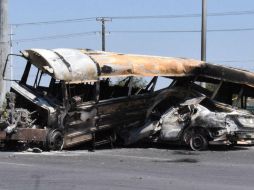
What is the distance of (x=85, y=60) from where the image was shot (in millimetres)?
17266

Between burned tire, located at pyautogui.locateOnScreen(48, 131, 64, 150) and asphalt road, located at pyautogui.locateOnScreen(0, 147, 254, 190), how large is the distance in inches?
9.8

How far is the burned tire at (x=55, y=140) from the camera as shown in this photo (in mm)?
16609

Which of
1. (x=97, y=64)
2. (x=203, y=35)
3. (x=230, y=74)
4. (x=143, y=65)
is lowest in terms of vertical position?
(x=230, y=74)

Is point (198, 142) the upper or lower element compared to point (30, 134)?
lower

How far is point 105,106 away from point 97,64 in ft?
4.44

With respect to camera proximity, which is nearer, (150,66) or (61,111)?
(61,111)

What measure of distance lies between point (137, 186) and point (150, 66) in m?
8.90

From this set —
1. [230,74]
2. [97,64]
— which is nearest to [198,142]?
[230,74]

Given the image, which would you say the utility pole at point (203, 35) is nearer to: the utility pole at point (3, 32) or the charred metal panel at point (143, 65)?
the charred metal panel at point (143, 65)

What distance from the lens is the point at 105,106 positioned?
17812 mm

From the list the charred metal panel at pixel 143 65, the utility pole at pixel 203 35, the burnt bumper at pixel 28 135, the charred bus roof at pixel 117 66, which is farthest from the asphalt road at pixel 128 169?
the utility pole at pixel 203 35

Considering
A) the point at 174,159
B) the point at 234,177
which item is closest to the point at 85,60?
the point at 174,159

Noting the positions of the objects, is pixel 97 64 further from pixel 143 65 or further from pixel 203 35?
pixel 203 35

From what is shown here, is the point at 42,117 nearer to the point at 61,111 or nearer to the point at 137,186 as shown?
the point at 61,111
